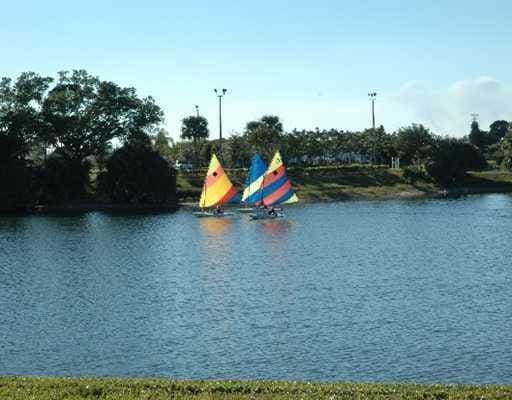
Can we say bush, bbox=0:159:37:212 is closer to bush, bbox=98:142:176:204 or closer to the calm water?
bush, bbox=98:142:176:204

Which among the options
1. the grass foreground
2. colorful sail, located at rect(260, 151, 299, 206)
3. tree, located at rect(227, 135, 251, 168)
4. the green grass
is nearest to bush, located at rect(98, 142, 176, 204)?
the green grass

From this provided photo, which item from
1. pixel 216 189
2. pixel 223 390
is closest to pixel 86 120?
pixel 216 189

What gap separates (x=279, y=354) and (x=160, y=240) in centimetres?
5259

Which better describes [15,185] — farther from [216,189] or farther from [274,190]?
[274,190]

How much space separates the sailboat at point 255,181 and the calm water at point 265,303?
66.2 feet

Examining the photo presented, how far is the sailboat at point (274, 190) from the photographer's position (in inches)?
4414

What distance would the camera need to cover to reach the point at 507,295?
49656 mm

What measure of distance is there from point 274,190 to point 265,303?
66.7m

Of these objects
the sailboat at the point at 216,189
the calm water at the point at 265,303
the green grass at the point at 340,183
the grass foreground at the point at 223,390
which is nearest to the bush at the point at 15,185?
the green grass at the point at 340,183

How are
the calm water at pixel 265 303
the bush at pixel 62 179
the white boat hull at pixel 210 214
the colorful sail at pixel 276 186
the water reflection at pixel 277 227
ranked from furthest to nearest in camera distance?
the bush at pixel 62 179
the white boat hull at pixel 210 214
the colorful sail at pixel 276 186
the water reflection at pixel 277 227
the calm water at pixel 265 303

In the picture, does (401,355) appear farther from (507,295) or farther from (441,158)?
(441,158)

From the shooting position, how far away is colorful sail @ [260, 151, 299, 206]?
113 m

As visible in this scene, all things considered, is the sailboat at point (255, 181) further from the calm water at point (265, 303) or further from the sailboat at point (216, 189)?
the calm water at point (265, 303)

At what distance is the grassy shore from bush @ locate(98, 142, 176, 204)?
5.19 meters
